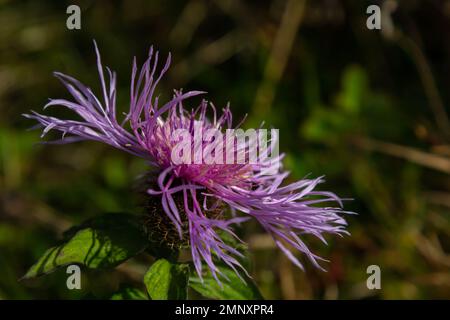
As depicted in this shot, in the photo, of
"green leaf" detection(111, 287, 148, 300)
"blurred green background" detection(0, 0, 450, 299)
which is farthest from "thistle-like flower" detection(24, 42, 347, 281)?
"blurred green background" detection(0, 0, 450, 299)

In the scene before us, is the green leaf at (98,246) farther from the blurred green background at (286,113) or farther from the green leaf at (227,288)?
the blurred green background at (286,113)

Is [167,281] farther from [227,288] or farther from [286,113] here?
[286,113]

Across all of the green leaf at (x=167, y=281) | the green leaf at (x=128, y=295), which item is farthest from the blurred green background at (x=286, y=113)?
the green leaf at (x=167, y=281)

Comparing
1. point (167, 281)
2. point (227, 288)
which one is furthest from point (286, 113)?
point (167, 281)

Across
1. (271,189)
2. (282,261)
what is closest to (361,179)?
(282,261)
